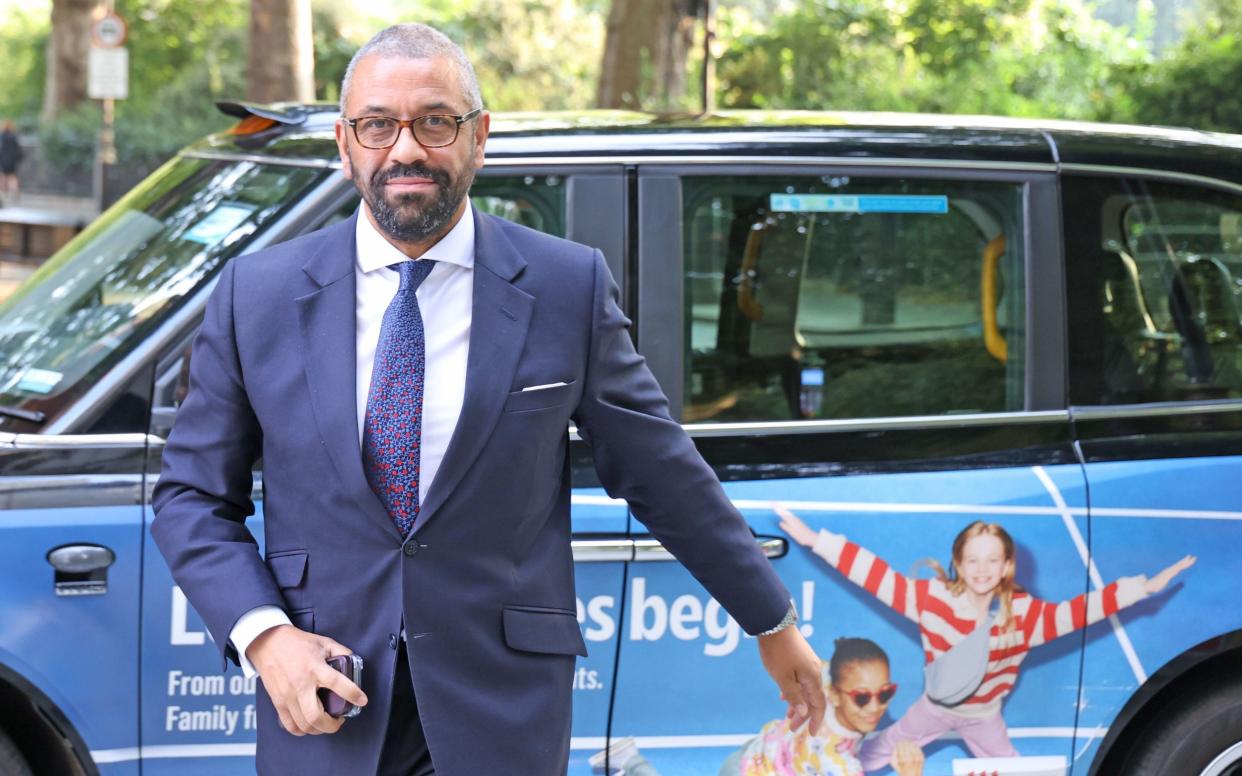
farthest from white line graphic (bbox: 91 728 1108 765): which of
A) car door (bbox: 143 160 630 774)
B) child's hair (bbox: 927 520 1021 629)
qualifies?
child's hair (bbox: 927 520 1021 629)

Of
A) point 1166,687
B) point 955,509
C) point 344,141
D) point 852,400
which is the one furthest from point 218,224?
point 1166,687

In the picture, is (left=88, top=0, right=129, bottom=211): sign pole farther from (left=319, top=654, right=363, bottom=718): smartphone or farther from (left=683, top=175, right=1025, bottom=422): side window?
(left=319, top=654, right=363, bottom=718): smartphone

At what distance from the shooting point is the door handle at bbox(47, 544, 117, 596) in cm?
302

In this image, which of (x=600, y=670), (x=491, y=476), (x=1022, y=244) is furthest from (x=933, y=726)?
(x=491, y=476)

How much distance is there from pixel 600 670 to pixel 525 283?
1.14 m

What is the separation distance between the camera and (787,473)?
329cm

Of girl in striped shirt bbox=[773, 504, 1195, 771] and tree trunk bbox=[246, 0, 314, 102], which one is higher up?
tree trunk bbox=[246, 0, 314, 102]

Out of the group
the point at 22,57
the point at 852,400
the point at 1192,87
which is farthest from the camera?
the point at 22,57

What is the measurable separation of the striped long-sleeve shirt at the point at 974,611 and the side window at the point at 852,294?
392mm

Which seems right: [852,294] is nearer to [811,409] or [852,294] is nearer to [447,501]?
[811,409]

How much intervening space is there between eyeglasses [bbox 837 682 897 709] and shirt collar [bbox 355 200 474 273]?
57.5 inches

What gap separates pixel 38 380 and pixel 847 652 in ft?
6.00

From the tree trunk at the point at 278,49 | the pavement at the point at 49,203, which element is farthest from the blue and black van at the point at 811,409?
the pavement at the point at 49,203

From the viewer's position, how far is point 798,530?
3.21m
